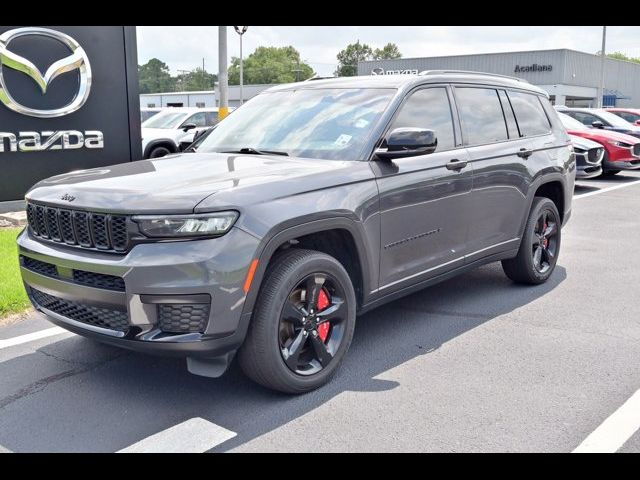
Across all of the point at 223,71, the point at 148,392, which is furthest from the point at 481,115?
the point at 223,71

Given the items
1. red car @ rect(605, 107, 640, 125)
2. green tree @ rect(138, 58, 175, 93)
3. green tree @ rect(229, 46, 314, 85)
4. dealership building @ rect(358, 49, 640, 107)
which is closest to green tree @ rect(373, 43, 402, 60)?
green tree @ rect(229, 46, 314, 85)

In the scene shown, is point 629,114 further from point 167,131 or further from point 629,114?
point 167,131

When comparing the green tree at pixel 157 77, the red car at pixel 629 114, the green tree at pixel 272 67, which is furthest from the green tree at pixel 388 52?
the red car at pixel 629 114

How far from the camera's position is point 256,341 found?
3.51m

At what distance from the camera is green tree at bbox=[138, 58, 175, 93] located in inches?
6048

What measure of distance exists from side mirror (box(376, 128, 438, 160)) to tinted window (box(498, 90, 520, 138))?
5.42 ft

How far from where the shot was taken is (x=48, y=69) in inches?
386

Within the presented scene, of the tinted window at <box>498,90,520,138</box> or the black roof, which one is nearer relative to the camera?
the black roof

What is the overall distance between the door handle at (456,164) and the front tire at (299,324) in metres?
1.33

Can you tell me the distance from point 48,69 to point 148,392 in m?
7.43

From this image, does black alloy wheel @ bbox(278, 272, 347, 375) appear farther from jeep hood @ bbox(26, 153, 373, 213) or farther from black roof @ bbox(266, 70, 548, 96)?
black roof @ bbox(266, 70, 548, 96)

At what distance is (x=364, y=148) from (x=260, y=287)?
1.25 metres

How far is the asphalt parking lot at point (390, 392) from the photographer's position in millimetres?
3322

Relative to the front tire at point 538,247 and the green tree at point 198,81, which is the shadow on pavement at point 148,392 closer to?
the front tire at point 538,247
